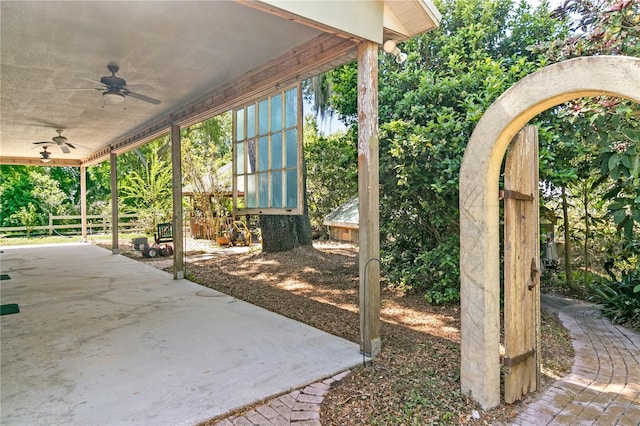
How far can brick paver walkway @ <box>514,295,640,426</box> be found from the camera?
2311 millimetres

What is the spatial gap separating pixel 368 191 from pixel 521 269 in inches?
49.9

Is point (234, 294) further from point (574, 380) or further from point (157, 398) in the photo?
point (574, 380)

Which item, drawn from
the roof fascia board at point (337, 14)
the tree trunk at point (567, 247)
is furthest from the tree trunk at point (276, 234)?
the roof fascia board at point (337, 14)

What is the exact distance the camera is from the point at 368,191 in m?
3.15

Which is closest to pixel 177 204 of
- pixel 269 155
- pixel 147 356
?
pixel 269 155

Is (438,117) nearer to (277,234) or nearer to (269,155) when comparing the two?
(269,155)

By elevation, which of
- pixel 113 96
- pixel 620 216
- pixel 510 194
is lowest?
pixel 620 216

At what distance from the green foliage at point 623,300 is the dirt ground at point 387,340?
633 mm

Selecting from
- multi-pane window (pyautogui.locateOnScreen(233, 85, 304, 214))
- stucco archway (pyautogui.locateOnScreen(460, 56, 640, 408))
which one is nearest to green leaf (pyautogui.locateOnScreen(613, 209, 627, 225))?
stucco archway (pyautogui.locateOnScreen(460, 56, 640, 408))

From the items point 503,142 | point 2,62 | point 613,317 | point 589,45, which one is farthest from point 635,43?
point 2,62

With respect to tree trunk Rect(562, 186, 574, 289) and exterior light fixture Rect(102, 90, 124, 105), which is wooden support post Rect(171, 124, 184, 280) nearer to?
exterior light fixture Rect(102, 90, 124, 105)

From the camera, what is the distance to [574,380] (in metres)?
2.79

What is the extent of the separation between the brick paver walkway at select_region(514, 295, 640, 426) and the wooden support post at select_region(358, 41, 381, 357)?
1.23 meters

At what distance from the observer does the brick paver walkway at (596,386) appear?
231 centimetres
